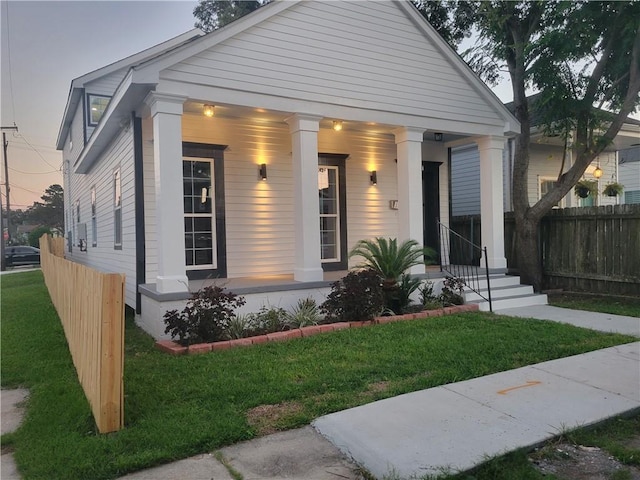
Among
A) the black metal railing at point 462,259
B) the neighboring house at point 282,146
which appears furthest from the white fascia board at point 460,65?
the black metal railing at point 462,259

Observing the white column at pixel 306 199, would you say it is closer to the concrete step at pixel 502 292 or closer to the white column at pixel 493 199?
the concrete step at pixel 502 292

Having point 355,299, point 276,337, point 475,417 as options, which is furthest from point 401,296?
point 475,417

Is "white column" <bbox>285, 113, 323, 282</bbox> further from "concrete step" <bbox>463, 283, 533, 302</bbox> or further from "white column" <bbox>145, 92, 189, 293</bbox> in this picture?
"concrete step" <bbox>463, 283, 533, 302</bbox>

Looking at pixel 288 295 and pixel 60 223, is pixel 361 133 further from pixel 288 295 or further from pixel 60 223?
pixel 60 223

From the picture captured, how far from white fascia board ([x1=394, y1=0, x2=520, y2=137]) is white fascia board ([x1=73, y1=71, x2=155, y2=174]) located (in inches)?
189

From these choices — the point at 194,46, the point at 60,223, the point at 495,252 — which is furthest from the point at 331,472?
the point at 60,223

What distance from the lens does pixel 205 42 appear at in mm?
6348

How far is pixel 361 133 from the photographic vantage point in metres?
9.41

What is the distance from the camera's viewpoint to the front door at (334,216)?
922 centimetres

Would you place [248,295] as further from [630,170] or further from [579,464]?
[630,170]

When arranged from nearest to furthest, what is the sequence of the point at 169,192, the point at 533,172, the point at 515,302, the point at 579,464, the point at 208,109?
the point at 579,464 < the point at 169,192 < the point at 208,109 < the point at 515,302 < the point at 533,172

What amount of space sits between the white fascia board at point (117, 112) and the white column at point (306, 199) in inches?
90.3

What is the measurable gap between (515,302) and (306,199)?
4209mm

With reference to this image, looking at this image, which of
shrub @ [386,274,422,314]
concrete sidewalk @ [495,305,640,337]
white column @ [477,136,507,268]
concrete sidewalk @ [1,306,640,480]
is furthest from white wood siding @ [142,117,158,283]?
white column @ [477,136,507,268]
